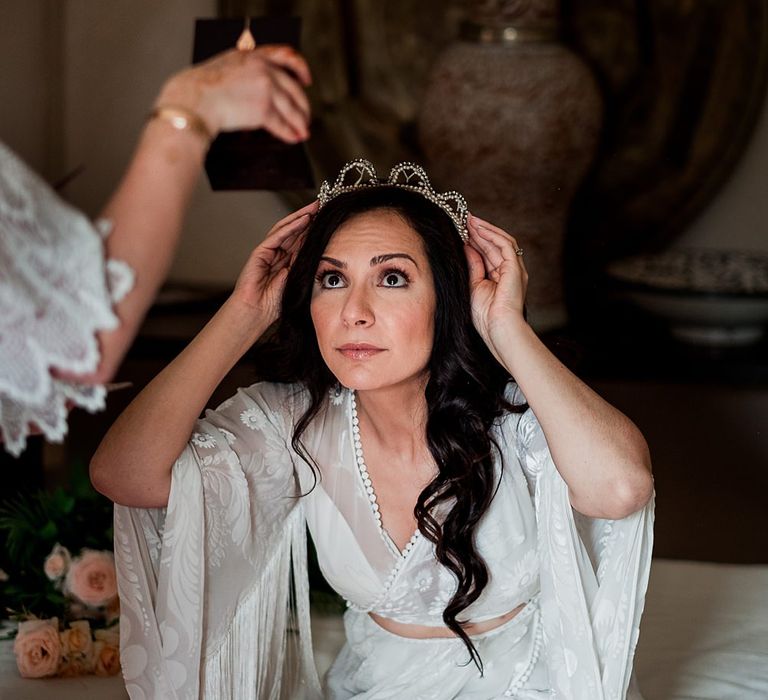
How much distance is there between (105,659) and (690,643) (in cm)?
95

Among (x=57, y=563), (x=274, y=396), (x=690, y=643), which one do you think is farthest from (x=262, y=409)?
(x=690, y=643)

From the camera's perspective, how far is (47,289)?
3.02 ft

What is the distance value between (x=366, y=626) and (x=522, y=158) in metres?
1.39

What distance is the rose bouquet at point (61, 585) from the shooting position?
6.04ft

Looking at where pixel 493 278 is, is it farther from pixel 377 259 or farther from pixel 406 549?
pixel 406 549

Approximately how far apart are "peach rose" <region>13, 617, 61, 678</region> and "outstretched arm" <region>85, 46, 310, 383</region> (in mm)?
990

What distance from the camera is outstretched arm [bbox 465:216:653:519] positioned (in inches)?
57.3

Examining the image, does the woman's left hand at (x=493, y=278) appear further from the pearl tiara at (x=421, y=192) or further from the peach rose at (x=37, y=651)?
the peach rose at (x=37, y=651)

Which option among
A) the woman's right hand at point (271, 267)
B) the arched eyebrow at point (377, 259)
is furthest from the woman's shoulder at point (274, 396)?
the arched eyebrow at point (377, 259)

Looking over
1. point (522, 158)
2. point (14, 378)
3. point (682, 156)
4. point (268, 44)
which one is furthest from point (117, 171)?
point (14, 378)

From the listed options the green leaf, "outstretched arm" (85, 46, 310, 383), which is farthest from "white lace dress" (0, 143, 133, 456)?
the green leaf

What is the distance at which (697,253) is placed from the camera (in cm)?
296

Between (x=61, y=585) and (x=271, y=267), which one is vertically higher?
(x=271, y=267)

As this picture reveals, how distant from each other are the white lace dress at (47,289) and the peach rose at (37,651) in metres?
0.98
